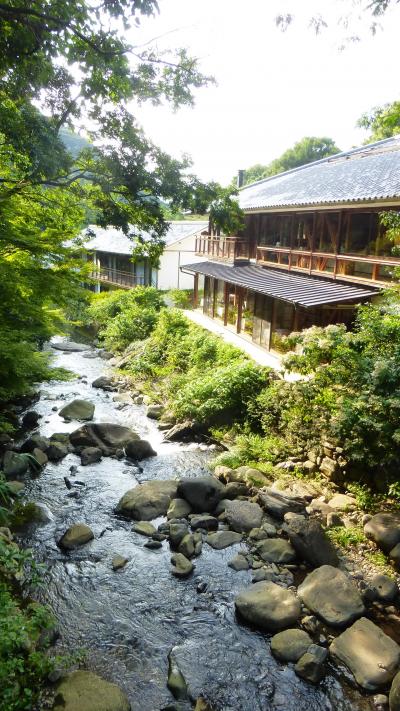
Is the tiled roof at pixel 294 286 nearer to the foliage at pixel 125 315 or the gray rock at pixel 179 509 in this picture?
the foliage at pixel 125 315

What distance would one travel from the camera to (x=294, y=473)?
11.4 meters

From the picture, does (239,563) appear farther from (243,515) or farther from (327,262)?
(327,262)

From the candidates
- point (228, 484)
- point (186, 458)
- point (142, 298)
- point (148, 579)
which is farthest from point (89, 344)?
point (148, 579)

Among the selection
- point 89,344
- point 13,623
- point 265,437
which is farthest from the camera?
point 89,344

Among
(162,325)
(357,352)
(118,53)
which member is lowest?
(162,325)

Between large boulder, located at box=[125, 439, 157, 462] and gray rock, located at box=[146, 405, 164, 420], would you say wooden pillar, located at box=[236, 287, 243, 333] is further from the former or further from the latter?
large boulder, located at box=[125, 439, 157, 462]

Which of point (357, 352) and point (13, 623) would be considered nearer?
point (13, 623)

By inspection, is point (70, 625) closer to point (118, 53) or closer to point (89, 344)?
point (118, 53)

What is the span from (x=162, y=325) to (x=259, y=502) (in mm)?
15855

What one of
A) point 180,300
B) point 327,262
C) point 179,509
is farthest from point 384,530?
point 180,300

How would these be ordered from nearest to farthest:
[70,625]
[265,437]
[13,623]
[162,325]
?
[13,623] → [70,625] → [265,437] → [162,325]

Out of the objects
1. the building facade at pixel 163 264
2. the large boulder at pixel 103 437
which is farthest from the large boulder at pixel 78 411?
the building facade at pixel 163 264

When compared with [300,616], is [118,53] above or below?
above

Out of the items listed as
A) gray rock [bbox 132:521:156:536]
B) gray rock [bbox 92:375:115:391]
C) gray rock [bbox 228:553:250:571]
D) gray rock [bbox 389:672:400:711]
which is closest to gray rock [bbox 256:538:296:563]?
Result: gray rock [bbox 228:553:250:571]
